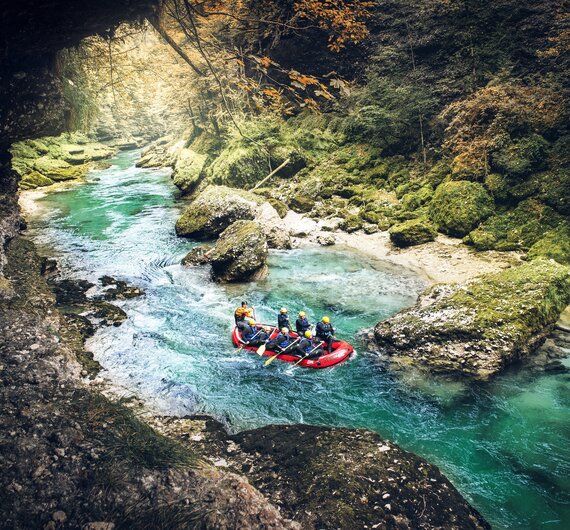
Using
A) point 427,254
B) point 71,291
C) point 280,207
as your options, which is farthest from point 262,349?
point 280,207

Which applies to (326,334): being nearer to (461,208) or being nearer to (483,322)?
(483,322)

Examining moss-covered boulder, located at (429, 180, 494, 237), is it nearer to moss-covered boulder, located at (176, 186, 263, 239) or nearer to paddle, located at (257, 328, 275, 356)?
moss-covered boulder, located at (176, 186, 263, 239)

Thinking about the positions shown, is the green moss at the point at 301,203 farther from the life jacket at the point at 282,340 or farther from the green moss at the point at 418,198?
the life jacket at the point at 282,340

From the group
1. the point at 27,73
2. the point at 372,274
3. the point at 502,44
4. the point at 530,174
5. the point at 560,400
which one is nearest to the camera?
the point at 560,400

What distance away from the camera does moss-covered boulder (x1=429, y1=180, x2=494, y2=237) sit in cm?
1502

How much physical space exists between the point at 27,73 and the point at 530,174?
17.2 m

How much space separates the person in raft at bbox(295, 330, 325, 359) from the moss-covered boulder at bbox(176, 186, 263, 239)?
9.02 metres

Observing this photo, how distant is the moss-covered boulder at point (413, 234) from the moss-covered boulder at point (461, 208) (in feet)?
2.18

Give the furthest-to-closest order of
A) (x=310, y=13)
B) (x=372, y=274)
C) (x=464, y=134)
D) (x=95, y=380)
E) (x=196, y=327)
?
(x=464, y=134), (x=372, y=274), (x=196, y=327), (x=95, y=380), (x=310, y=13)

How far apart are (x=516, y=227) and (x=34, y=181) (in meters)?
31.8

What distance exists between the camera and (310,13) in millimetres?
6418

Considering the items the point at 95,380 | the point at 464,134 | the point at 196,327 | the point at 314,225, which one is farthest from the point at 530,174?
the point at 95,380

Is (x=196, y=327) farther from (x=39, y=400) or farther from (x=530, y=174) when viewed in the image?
(x=530, y=174)

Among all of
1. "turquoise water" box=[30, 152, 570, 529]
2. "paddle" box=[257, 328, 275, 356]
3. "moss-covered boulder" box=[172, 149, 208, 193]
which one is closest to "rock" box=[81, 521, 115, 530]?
"turquoise water" box=[30, 152, 570, 529]
